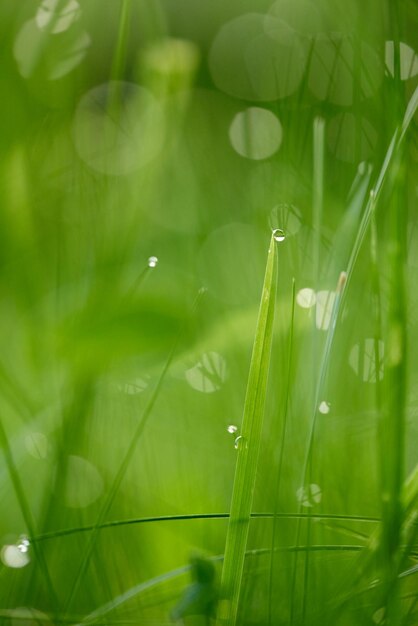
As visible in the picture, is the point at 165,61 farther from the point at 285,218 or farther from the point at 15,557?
the point at 15,557

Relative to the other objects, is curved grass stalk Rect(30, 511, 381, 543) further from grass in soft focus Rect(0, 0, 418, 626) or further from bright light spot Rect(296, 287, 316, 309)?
bright light spot Rect(296, 287, 316, 309)

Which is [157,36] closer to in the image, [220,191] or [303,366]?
[220,191]

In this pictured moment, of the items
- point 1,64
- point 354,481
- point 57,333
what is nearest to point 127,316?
point 57,333

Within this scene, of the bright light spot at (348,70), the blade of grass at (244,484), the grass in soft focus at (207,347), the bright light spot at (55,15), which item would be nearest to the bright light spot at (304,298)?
the grass in soft focus at (207,347)

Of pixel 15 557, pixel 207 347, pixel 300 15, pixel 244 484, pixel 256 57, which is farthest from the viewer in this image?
pixel 256 57

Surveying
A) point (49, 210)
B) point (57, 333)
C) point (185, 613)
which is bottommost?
point (185, 613)

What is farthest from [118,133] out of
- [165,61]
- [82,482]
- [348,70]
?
[82,482]
